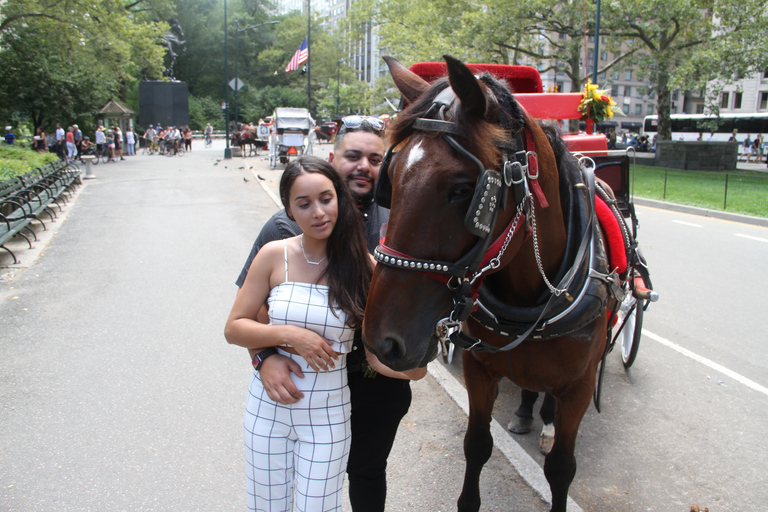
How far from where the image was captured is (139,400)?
4.14m

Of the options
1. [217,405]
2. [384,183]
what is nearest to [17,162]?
[217,405]

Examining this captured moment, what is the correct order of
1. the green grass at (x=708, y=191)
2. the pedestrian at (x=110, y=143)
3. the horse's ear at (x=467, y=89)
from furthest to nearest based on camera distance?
the pedestrian at (x=110, y=143) → the green grass at (x=708, y=191) → the horse's ear at (x=467, y=89)

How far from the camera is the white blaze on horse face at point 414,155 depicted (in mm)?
1646

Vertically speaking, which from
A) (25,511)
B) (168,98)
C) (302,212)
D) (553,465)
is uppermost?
(168,98)

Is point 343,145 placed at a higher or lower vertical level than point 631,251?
higher

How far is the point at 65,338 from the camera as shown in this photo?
5332 millimetres

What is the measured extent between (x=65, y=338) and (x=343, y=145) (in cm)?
428

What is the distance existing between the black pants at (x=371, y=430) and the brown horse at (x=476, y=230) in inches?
15.3

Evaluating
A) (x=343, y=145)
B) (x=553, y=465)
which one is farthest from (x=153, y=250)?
(x=553, y=465)

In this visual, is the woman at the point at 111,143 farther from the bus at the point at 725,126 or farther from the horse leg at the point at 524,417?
the bus at the point at 725,126

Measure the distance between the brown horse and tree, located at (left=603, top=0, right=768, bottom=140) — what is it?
19.7 meters

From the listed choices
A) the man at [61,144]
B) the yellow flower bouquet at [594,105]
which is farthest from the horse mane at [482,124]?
the man at [61,144]

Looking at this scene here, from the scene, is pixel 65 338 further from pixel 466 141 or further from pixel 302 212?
pixel 466 141

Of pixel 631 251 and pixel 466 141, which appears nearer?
pixel 466 141
